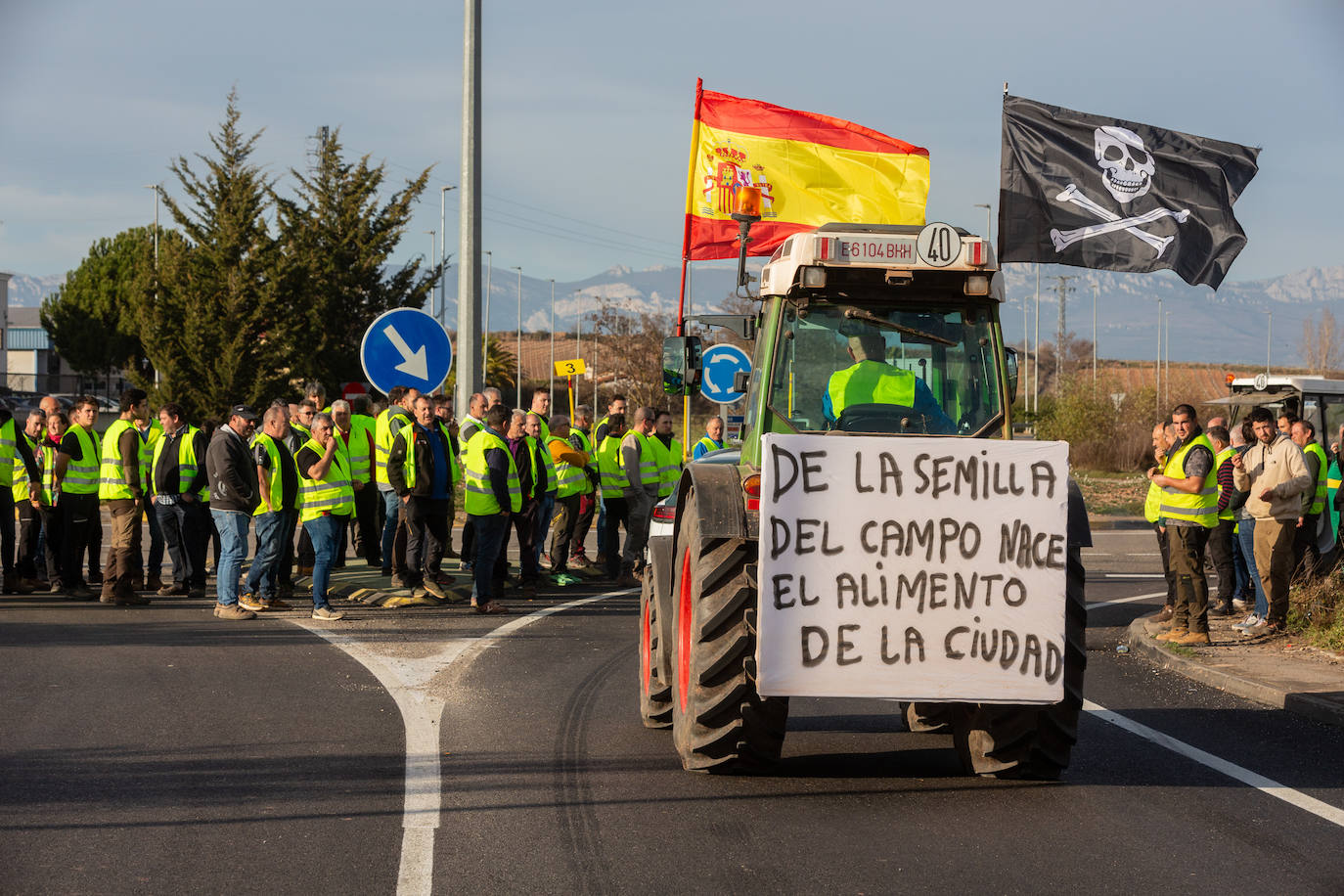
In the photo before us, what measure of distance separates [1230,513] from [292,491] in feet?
27.9

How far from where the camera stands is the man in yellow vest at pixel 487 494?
40.8 feet

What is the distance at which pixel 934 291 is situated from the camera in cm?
690

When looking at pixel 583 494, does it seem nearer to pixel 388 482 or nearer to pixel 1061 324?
pixel 388 482

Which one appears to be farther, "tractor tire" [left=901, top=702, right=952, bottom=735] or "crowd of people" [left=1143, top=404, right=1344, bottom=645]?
"crowd of people" [left=1143, top=404, right=1344, bottom=645]

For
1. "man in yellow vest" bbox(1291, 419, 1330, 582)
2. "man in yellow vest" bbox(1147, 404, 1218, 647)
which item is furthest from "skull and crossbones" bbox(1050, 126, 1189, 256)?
"man in yellow vest" bbox(1291, 419, 1330, 582)

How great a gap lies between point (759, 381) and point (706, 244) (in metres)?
9.24

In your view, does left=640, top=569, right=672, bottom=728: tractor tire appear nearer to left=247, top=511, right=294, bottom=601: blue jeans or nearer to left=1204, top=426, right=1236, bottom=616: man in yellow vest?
left=247, top=511, right=294, bottom=601: blue jeans

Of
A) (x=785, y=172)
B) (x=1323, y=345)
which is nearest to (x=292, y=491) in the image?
(x=785, y=172)

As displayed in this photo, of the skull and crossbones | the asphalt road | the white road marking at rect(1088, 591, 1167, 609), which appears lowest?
the white road marking at rect(1088, 591, 1167, 609)

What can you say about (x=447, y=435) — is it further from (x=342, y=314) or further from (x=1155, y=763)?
(x=342, y=314)

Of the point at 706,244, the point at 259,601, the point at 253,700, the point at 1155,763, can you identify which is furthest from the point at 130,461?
the point at 1155,763

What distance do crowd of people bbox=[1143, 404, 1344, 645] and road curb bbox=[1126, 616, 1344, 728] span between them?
26 cm

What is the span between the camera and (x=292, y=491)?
12.8 metres

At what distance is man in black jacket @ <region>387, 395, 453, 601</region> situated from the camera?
42.0ft
